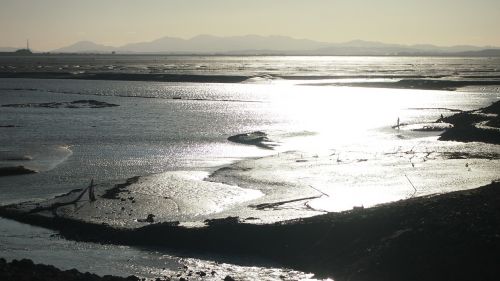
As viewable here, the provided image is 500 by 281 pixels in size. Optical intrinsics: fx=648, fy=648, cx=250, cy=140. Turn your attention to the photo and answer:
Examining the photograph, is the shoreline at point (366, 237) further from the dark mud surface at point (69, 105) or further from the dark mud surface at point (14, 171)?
the dark mud surface at point (69, 105)

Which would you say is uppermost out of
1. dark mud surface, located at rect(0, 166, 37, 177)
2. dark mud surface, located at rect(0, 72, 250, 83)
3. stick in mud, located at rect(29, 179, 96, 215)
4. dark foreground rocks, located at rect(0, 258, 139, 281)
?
dark foreground rocks, located at rect(0, 258, 139, 281)

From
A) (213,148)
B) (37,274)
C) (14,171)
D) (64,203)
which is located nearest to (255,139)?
(213,148)

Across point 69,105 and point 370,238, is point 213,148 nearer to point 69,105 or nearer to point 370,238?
point 370,238

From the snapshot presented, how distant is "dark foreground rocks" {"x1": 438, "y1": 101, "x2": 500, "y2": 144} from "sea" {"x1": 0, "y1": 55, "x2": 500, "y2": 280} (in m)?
1.38

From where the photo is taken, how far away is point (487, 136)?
37.2m

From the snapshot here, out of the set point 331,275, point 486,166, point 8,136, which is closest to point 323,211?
point 331,275

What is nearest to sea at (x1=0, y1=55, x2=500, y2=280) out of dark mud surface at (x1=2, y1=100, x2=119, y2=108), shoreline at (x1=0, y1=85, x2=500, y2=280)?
dark mud surface at (x1=2, y1=100, x2=119, y2=108)

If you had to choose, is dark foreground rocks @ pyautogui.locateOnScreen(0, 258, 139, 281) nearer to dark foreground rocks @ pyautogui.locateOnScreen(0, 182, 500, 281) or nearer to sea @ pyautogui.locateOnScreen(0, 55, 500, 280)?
sea @ pyautogui.locateOnScreen(0, 55, 500, 280)

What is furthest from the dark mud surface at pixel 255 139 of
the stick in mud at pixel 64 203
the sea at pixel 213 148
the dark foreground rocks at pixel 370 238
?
the dark foreground rocks at pixel 370 238

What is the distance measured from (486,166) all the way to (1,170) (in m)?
21.5

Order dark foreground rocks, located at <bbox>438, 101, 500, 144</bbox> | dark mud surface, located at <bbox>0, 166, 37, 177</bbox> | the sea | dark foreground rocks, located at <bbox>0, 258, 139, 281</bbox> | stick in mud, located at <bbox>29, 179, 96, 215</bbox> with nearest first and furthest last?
dark foreground rocks, located at <bbox>0, 258, 139, 281</bbox>
the sea
stick in mud, located at <bbox>29, 179, 96, 215</bbox>
dark mud surface, located at <bbox>0, 166, 37, 177</bbox>
dark foreground rocks, located at <bbox>438, 101, 500, 144</bbox>

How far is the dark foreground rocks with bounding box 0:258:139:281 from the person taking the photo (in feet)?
44.6

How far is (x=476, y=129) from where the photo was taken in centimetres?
3878

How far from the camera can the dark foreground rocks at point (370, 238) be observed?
13844mm
